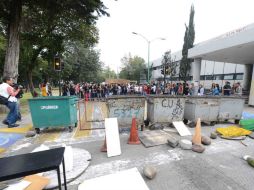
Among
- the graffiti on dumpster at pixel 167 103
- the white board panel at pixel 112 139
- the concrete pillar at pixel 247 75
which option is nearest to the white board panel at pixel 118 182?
the white board panel at pixel 112 139

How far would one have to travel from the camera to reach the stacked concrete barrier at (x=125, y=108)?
5762 millimetres

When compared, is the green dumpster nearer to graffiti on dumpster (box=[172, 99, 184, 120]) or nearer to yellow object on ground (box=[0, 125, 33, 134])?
yellow object on ground (box=[0, 125, 33, 134])

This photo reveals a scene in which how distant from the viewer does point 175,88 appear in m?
17.3

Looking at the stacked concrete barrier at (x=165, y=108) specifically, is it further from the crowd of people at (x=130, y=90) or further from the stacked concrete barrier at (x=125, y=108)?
the crowd of people at (x=130, y=90)

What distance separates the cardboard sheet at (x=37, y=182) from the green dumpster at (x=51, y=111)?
2.78 metres

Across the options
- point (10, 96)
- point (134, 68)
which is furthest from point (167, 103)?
point (134, 68)

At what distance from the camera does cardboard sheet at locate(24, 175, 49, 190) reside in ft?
9.02

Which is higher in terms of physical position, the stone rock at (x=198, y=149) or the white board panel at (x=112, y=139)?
the white board panel at (x=112, y=139)

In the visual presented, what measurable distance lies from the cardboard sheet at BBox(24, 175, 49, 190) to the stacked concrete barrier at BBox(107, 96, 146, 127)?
3076mm

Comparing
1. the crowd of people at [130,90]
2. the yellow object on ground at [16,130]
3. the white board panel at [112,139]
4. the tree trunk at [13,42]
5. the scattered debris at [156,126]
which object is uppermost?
the tree trunk at [13,42]

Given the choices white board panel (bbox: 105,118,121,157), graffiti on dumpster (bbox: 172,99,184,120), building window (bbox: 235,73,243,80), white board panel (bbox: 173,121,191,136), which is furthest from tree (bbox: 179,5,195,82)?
white board panel (bbox: 105,118,121,157)

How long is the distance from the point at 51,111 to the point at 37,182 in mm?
3022

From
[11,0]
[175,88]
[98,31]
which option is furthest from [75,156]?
[98,31]

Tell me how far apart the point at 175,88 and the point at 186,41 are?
1855 cm
